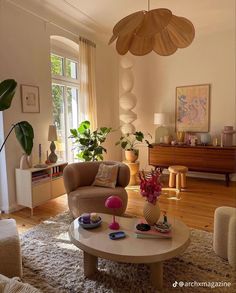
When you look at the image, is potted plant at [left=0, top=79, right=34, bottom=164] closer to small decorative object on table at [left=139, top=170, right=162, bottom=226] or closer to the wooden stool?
small decorative object on table at [left=139, top=170, right=162, bottom=226]

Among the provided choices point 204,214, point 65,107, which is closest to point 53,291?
point 204,214

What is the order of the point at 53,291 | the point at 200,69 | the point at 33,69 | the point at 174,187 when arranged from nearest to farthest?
the point at 53,291
the point at 33,69
the point at 174,187
the point at 200,69

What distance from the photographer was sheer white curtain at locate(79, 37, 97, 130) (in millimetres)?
4816

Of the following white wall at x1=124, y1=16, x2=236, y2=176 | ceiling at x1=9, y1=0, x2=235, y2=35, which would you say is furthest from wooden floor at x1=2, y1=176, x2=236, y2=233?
ceiling at x1=9, y1=0, x2=235, y2=35

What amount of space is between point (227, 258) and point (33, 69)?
3.72m

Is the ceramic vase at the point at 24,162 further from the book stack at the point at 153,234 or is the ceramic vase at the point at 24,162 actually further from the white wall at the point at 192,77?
the white wall at the point at 192,77

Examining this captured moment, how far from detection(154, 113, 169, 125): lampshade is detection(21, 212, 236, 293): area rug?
10.5 feet

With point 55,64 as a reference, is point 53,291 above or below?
below

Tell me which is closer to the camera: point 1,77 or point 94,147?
point 1,77

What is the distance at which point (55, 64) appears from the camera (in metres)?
4.61

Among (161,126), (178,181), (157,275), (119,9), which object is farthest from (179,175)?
(119,9)

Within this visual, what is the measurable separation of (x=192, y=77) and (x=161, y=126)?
1.32m

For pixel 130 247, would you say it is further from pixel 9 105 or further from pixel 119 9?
pixel 119 9

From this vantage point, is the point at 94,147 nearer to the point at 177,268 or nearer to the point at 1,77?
the point at 1,77
